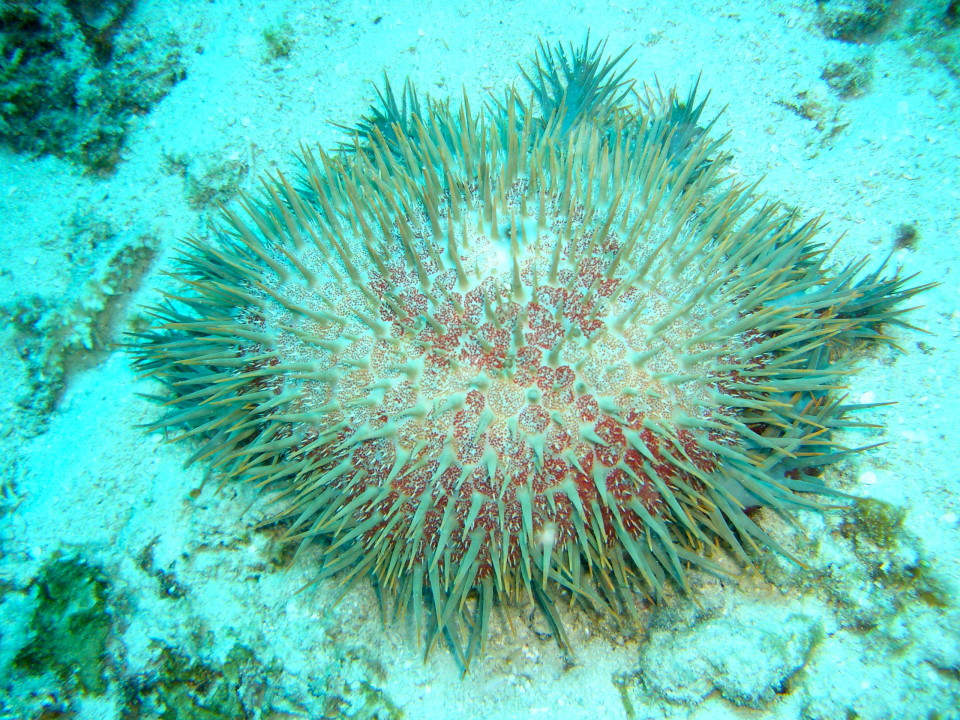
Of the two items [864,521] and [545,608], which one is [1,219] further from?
[864,521]

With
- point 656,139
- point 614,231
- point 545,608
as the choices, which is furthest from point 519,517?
point 656,139

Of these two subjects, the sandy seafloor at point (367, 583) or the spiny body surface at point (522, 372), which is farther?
the sandy seafloor at point (367, 583)

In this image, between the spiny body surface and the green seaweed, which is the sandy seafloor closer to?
the green seaweed

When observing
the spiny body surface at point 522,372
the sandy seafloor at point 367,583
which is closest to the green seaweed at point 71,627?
the sandy seafloor at point 367,583

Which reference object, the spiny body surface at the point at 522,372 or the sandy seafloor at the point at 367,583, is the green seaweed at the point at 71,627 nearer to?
the sandy seafloor at the point at 367,583

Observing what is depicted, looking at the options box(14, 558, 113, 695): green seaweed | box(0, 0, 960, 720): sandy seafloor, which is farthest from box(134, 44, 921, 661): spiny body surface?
box(14, 558, 113, 695): green seaweed
